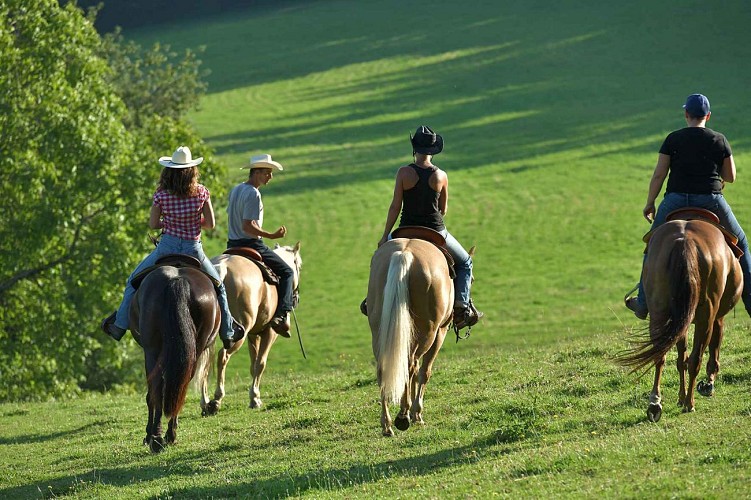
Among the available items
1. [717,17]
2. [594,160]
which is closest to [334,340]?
[594,160]

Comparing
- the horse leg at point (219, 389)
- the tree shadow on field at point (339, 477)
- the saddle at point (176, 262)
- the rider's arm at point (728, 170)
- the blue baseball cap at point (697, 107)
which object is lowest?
the horse leg at point (219, 389)

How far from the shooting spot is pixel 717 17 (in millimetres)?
77500

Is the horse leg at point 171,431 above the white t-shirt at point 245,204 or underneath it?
underneath

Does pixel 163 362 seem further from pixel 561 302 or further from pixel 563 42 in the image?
pixel 563 42

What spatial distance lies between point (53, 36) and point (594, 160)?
106 ft

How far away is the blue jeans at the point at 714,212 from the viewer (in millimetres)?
11844

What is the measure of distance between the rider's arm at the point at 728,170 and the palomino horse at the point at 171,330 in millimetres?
5799

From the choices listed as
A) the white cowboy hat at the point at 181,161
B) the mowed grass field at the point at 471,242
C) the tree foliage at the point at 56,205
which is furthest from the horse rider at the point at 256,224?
the tree foliage at the point at 56,205

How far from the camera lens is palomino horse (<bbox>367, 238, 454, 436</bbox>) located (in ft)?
36.4

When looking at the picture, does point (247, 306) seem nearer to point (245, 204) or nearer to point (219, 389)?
point (245, 204)

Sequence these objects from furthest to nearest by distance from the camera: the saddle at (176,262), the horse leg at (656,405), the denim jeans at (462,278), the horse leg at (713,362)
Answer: the denim jeans at (462,278)
the saddle at (176,262)
the horse leg at (713,362)
the horse leg at (656,405)

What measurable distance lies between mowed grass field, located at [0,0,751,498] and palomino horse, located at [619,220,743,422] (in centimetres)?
59

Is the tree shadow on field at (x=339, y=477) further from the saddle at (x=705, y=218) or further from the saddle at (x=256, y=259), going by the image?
the saddle at (x=256, y=259)

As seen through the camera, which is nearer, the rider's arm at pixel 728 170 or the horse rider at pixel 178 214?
the rider's arm at pixel 728 170
